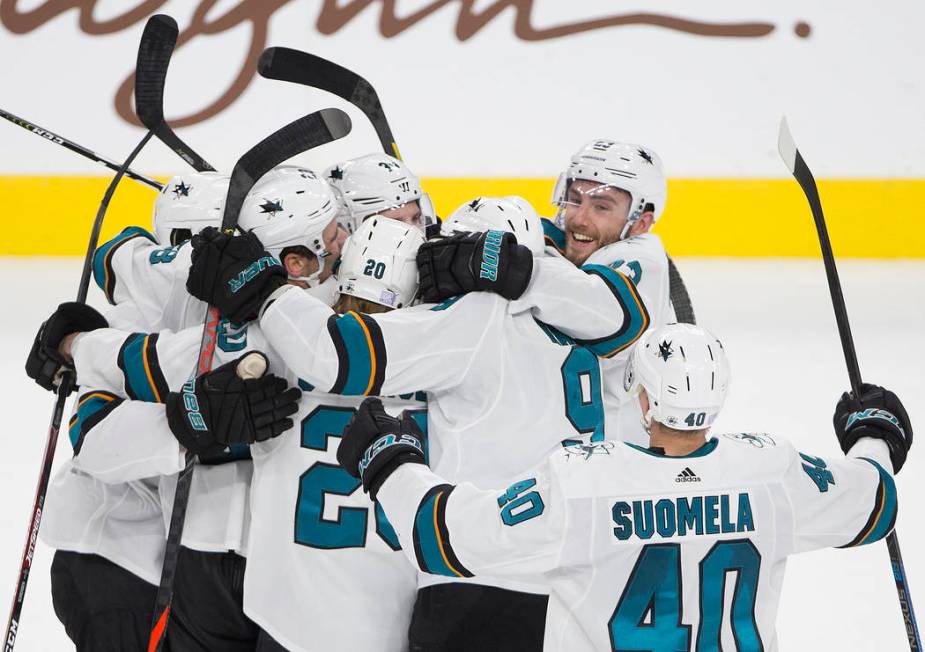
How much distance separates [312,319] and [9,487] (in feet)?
6.97

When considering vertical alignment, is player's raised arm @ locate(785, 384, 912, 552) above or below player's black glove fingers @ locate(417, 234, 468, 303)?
below

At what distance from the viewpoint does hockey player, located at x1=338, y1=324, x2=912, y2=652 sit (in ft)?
4.98

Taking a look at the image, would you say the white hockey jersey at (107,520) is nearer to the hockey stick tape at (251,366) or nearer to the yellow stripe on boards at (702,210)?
the hockey stick tape at (251,366)

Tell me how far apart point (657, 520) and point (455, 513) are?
248 millimetres

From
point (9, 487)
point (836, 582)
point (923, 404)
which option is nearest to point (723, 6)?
point (923, 404)

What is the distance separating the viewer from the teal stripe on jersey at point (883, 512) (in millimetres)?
1675

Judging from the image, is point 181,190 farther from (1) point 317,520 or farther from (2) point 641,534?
(2) point 641,534

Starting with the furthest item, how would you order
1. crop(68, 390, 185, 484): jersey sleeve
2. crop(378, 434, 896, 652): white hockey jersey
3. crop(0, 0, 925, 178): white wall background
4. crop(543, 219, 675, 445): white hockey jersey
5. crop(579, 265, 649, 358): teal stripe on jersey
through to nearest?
crop(0, 0, 925, 178): white wall background → crop(543, 219, 675, 445): white hockey jersey → crop(579, 265, 649, 358): teal stripe on jersey → crop(68, 390, 185, 484): jersey sleeve → crop(378, 434, 896, 652): white hockey jersey

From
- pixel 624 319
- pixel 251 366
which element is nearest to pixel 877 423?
pixel 624 319

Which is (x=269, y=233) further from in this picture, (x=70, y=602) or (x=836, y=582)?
(x=836, y=582)

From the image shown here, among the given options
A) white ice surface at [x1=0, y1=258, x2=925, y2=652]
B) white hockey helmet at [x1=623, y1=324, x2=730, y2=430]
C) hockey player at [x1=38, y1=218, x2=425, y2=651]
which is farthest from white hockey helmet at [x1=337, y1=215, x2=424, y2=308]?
white ice surface at [x1=0, y1=258, x2=925, y2=652]

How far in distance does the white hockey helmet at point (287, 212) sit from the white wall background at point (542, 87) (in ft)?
13.3

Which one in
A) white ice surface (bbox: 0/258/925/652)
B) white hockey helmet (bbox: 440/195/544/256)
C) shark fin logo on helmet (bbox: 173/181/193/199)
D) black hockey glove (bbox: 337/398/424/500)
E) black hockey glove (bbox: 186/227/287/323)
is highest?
shark fin logo on helmet (bbox: 173/181/193/199)

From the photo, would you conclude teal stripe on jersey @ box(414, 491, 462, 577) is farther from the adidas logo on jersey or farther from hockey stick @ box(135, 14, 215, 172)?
hockey stick @ box(135, 14, 215, 172)
